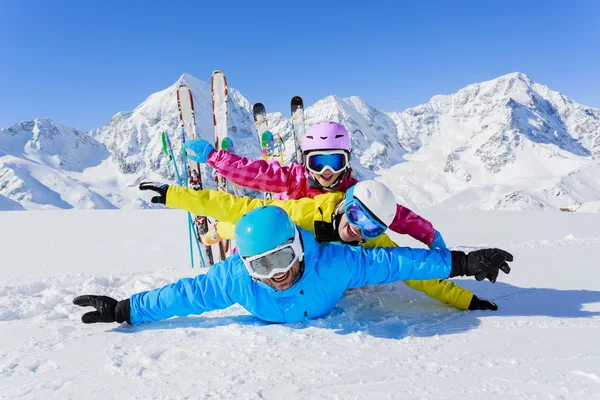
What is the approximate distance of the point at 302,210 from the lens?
352 cm

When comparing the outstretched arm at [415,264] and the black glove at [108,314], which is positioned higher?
the outstretched arm at [415,264]

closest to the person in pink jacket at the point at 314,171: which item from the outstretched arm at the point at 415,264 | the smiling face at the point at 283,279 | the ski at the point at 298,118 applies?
the outstretched arm at the point at 415,264

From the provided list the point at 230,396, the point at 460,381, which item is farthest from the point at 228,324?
the point at 460,381

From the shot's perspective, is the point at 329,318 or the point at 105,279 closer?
the point at 329,318

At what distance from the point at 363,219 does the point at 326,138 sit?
1.15 metres

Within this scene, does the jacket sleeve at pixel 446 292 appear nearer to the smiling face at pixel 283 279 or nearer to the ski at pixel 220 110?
the smiling face at pixel 283 279

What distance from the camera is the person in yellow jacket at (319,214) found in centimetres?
325

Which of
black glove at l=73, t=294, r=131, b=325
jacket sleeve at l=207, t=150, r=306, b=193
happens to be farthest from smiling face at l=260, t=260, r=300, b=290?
jacket sleeve at l=207, t=150, r=306, b=193

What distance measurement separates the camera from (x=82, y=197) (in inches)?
6560

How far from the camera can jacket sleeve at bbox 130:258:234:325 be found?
2.82 m

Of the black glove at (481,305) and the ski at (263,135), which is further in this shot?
the ski at (263,135)

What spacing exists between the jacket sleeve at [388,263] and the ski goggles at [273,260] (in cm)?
35

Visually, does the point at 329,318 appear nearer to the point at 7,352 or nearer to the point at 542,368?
the point at 542,368

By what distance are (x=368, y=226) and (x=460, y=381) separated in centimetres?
119
